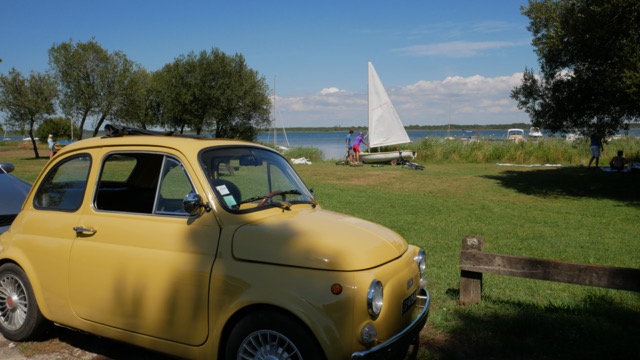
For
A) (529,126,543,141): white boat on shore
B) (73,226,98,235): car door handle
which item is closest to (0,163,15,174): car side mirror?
(73,226,98,235): car door handle

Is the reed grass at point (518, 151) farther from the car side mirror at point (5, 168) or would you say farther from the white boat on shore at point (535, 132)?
the car side mirror at point (5, 168)

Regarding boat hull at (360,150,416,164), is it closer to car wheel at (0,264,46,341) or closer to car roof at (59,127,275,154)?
car roof at (59,127,275,154)

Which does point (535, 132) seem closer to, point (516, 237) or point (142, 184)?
point (516, 237)

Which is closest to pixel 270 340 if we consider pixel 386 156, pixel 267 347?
pixel 267 347

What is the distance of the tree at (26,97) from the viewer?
36375 mm

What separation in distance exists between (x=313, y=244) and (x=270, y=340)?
2.28 feet

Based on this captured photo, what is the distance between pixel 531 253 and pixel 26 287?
719cm

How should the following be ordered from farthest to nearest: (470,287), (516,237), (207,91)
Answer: (207,91)
(516,237)
(470,287)

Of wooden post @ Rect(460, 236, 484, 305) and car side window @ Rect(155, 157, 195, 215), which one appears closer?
car side window @ Rect(155, 157, 195, 215)

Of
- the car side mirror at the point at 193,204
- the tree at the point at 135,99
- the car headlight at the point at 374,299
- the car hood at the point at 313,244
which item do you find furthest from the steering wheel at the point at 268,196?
the tree at the point at 135,99

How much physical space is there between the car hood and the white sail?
85.5 ft

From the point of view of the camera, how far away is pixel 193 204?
3564 mm

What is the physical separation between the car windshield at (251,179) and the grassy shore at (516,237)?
1905 millimetres

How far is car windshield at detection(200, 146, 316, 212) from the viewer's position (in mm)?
3863
